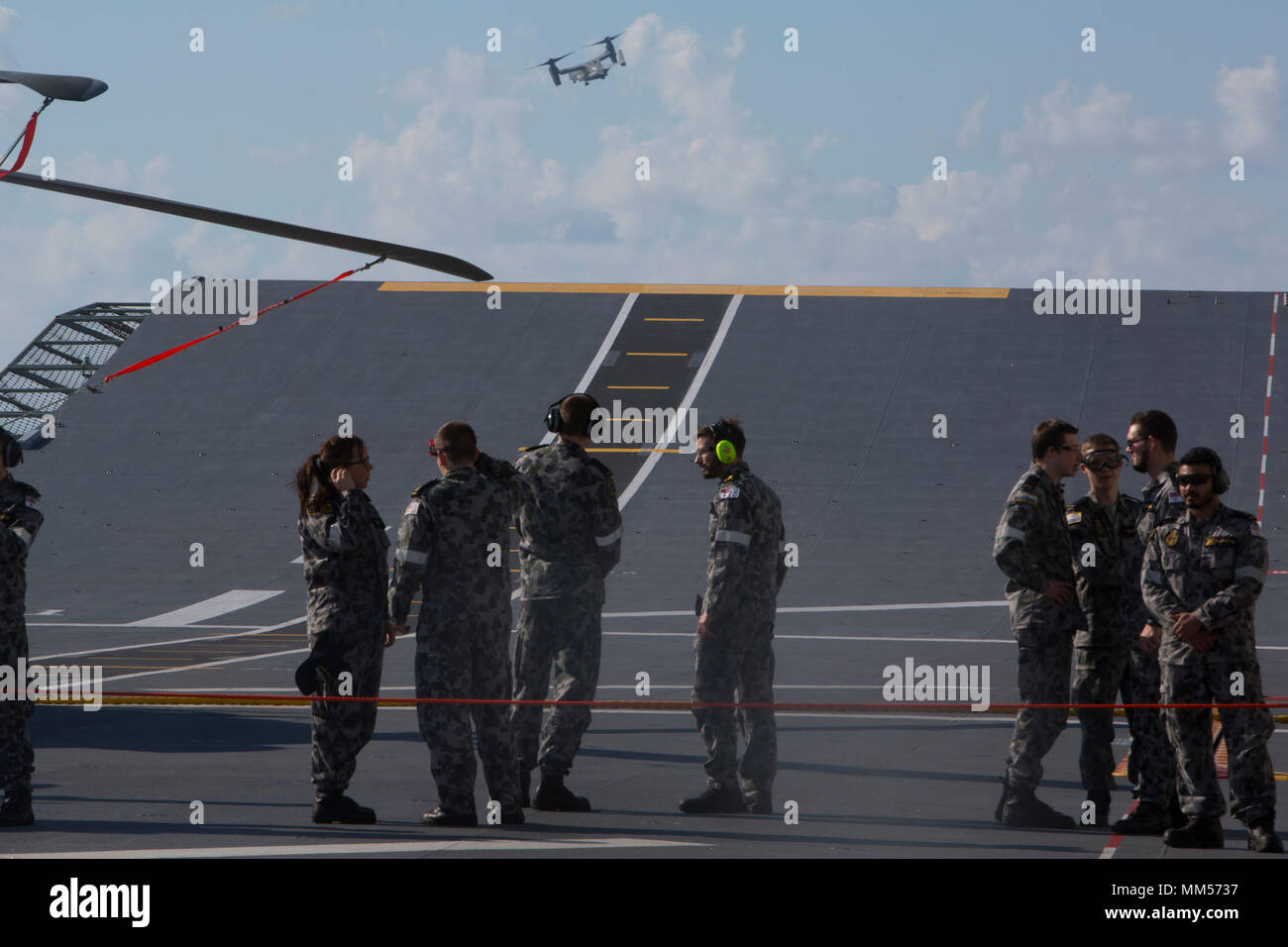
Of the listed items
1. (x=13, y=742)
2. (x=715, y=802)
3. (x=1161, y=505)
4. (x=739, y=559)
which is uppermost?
(x=1161, y=505)

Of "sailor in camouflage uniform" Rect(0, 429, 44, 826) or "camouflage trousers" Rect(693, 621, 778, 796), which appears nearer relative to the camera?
"sailor in camouflage uniform" Rect(0, 429, 44, 826)

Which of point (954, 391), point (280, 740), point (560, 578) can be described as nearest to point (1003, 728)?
point (560, 578)

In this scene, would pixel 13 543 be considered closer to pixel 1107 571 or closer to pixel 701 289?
pixel 1107 571

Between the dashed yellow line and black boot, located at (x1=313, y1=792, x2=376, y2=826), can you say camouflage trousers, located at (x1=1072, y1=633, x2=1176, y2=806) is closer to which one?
black boot, located at (x1=313, y1=792, x2=376, y2=826)

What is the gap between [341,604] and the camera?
7797mm

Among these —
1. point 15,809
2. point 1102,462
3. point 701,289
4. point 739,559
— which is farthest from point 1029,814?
point 701,289

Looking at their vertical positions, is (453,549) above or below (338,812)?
above

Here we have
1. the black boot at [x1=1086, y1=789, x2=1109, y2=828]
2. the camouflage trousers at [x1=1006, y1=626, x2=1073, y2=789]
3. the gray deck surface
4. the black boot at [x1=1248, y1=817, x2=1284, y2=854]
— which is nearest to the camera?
the black boot at [x1=1248, y1=817, x2=1284, y2=854]

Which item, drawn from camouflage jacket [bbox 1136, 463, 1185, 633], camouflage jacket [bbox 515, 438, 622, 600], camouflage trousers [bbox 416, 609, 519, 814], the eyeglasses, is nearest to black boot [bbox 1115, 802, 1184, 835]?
camouflage jacket [bbox 1136, 463, 1185, 633]

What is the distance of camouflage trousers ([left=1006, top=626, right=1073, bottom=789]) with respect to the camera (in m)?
7.84

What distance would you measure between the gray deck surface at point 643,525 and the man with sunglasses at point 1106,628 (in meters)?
0.55

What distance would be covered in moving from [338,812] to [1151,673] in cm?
469

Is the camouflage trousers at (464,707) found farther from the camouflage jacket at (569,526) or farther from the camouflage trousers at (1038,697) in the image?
the camouflage trousers at (1038,697)

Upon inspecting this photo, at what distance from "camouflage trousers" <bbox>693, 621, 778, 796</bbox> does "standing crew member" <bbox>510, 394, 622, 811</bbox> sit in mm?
691
